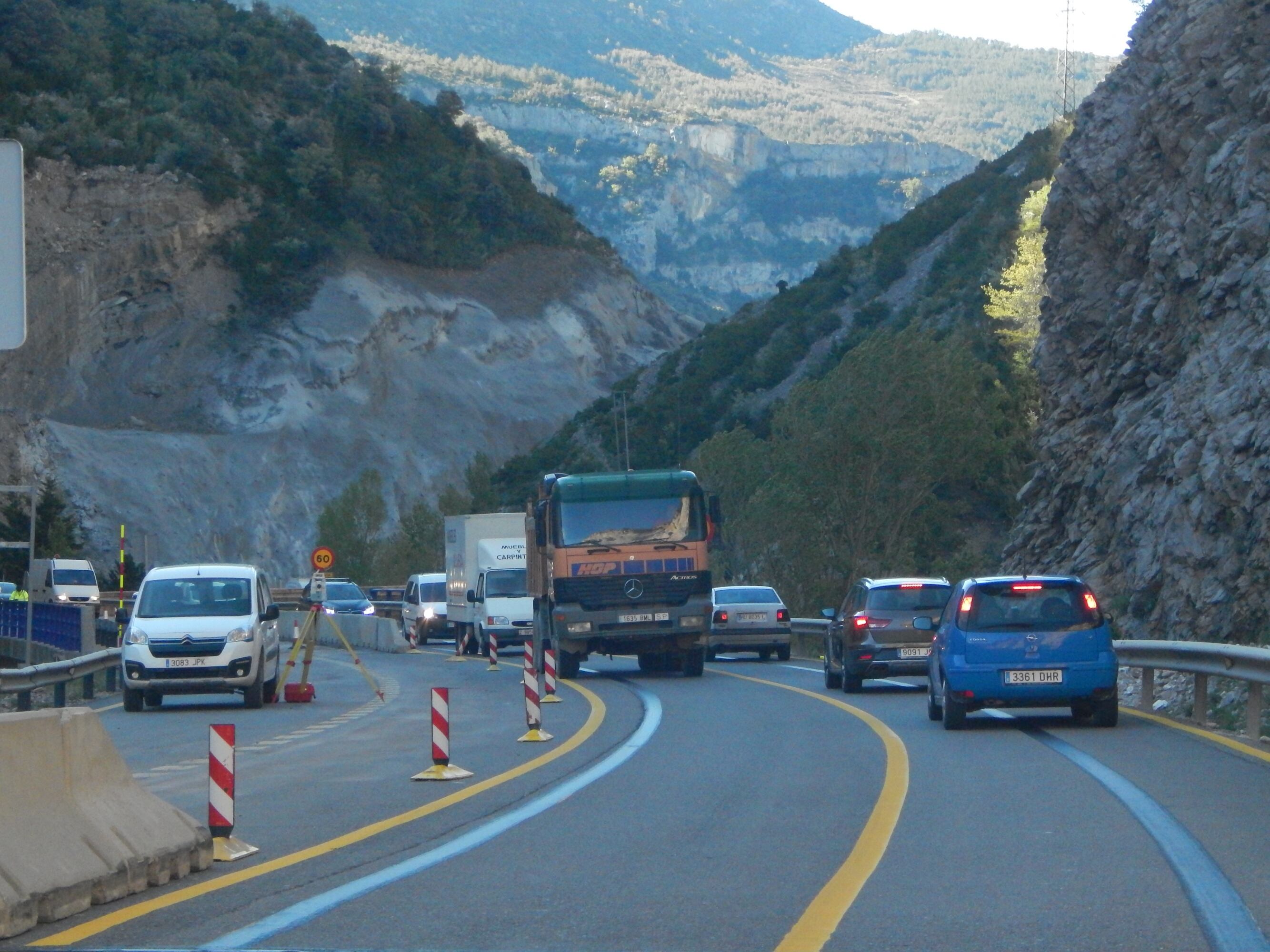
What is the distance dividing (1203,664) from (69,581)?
1810 inches

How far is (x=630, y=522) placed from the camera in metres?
27.2

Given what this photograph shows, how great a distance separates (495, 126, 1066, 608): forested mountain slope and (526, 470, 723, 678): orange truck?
60.8ft

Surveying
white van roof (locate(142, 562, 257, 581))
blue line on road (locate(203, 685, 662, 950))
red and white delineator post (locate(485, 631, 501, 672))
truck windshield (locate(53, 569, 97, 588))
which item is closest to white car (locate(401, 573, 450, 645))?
truck windshield (locate(53, 569, 97, 588))

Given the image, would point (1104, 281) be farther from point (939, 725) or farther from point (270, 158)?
point (270, 158)

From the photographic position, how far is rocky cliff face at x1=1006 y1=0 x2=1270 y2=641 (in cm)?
2770

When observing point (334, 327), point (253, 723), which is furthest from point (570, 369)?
point (253, 723)

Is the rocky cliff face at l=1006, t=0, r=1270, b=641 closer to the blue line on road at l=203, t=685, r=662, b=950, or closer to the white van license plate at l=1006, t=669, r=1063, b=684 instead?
the white van license plate at l=1006, t=669, r=1063, b=684

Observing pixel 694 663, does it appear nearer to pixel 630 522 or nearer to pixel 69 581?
pixel 630 522

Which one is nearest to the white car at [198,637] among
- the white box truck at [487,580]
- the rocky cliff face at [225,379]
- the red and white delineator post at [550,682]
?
the red and white delineator post at [550,682]

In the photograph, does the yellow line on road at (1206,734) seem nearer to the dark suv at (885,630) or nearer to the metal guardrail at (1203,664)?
the metal guardrail at (1203,664)

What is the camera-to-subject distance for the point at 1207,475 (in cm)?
2798

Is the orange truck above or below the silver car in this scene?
above

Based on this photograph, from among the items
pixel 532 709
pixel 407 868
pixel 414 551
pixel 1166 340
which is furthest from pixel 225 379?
pixel 407 868

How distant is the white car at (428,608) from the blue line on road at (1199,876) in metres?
37.6
